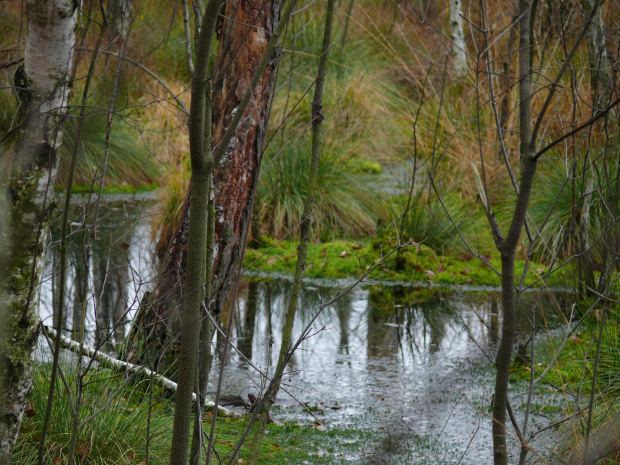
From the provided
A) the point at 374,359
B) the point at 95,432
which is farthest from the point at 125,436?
the point at 374,359

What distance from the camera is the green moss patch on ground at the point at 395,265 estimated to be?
716cm

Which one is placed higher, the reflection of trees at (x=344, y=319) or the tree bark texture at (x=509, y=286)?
the tree bark texture at (x=509, y=286)

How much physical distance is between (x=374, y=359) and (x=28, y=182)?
330 centimetres

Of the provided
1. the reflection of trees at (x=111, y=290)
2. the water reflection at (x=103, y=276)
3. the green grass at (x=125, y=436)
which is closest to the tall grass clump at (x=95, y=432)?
the green grass at (x=125, y=436)

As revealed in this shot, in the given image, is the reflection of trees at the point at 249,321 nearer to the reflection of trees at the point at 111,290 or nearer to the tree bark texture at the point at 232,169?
the reflection of trees at the point at 111,290

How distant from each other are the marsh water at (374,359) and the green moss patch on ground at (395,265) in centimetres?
26

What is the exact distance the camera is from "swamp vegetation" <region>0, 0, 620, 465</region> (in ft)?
6.05

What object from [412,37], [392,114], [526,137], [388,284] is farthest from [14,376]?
[412,37]

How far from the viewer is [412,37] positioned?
15227 mm

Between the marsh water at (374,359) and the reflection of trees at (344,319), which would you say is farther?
the reflection of trees at (344,319)

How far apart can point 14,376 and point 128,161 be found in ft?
31.4

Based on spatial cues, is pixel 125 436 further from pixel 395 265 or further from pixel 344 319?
pixel 395 265

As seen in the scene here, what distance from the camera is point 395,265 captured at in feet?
24.6

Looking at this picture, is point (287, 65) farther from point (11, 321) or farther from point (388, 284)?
point (11, 321)
